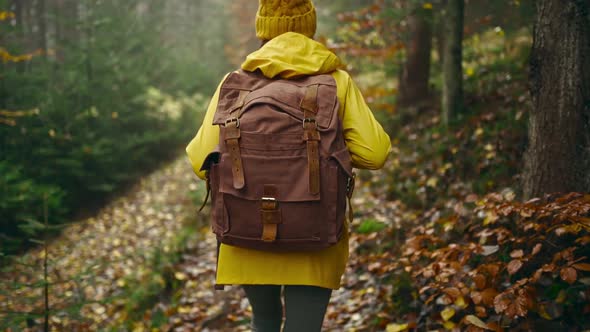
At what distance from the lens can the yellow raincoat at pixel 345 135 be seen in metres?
2.28

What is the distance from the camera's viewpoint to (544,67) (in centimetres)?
337

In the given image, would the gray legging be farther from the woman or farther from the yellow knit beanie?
the yellow knit beanie

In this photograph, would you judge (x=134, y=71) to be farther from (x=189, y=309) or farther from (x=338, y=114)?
(x=338, y=114)

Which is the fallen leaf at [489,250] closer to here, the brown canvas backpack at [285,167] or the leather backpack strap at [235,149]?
the brown canvas backpack at [285,167]

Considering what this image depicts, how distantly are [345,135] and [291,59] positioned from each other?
44 centimetres

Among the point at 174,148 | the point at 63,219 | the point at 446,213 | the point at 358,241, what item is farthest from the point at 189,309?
the point at 174,148

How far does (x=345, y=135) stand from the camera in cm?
229

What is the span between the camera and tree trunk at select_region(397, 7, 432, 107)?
8.03 meters

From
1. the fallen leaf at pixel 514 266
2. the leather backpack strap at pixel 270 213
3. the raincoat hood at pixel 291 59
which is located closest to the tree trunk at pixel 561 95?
the fallen leaf at pixel 514 266

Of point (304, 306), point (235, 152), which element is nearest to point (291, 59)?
point (235, 152)

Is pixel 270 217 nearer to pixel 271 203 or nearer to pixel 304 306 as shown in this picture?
pixel 271 203

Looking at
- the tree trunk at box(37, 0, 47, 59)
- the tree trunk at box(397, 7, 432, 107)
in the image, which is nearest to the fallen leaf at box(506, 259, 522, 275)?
the tree trunk at box(397, 7, 432, 107)

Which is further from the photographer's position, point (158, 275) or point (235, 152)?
point (158, 275)

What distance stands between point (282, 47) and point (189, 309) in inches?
157
